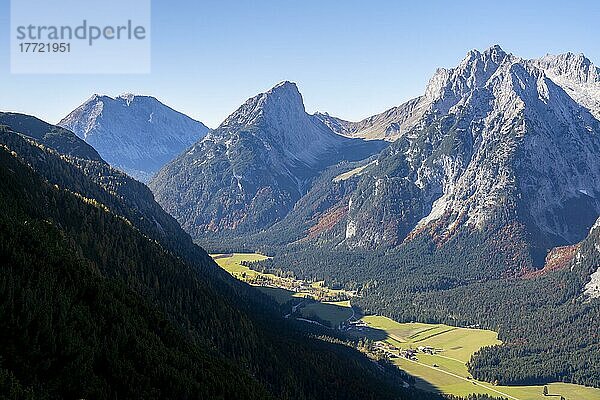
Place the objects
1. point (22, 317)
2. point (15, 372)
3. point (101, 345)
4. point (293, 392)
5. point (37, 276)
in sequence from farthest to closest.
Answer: point (293, 392)
point (37, 276)
point (101, 345)
point (22, 317)
point (15, 372)

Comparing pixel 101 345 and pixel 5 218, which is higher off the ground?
pixel 5 218

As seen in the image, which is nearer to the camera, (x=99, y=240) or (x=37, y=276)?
(x=37, y=276)

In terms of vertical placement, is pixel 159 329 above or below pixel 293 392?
above

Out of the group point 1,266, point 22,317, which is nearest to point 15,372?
point 22,317

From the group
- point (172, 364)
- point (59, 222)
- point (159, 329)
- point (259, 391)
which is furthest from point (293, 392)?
point (59, 222)

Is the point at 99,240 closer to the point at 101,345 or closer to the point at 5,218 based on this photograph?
the point at 5,218

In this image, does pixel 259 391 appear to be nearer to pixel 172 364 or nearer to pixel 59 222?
pixel 172 364

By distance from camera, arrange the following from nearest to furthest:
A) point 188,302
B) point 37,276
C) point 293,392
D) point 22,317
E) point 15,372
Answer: point 15,372
point 22,317
point 37,276
point 293,392
point 188,302

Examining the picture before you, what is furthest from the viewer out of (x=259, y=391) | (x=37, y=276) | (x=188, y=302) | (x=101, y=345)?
(x=188, y=302)

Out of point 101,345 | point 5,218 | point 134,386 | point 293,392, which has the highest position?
point 5,218
